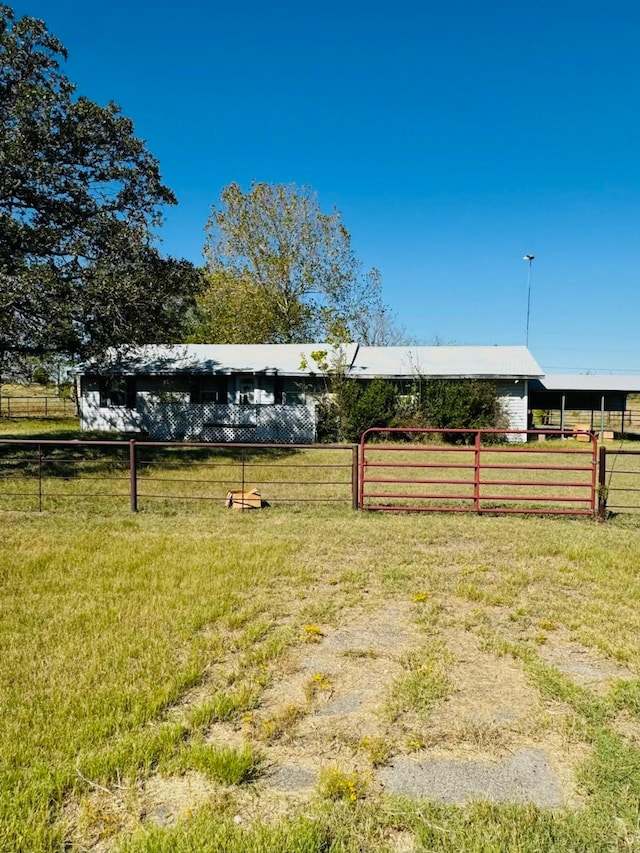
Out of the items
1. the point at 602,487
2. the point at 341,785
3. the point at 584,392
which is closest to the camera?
the point at 341,785

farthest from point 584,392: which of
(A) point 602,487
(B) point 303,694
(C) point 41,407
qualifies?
(C) point 41,407

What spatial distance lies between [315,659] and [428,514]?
5271 millimetres

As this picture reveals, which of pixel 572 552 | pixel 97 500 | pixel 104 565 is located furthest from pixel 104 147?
pixel 572 552

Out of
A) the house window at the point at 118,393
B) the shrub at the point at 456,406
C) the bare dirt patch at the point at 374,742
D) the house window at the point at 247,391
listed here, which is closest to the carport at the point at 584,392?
the shrub at the point at 456,406

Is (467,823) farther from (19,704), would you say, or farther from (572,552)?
(572,552)

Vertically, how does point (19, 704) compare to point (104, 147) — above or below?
below

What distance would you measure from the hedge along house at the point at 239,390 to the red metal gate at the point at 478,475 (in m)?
2.45

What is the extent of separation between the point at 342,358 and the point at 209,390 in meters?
5.31

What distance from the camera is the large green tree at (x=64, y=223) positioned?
40.5ft

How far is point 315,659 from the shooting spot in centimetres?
379

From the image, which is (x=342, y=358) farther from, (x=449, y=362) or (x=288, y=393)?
(x=449, y=362)

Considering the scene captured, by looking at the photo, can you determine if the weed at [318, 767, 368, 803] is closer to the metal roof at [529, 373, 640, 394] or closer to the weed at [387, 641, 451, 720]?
the weed at [387, 641, 451, 720]

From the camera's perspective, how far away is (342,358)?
20.7m

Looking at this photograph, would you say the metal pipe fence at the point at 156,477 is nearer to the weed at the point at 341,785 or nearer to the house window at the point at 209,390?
the weed at the point at 341,785
